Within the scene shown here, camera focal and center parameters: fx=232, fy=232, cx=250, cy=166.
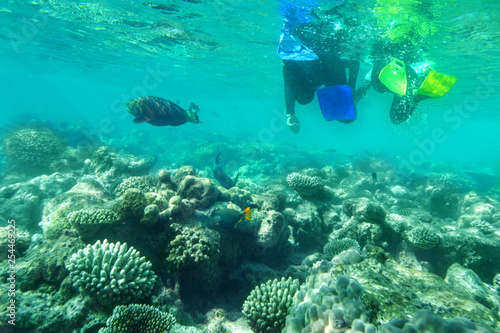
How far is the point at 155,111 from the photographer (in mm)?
4730

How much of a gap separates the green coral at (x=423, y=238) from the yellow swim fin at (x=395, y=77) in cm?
384

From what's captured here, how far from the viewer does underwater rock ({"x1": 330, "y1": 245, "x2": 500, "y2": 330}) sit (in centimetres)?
242

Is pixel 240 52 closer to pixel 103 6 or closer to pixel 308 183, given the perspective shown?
pixel 103 6

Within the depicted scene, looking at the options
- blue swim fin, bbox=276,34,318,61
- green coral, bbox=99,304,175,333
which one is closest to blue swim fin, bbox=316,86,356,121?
blue swim fin, bbox=276,34,318,61

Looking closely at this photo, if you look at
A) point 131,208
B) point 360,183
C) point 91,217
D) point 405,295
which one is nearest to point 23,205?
point 91,217

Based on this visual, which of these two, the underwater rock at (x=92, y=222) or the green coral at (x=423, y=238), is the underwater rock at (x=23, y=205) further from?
the green coral at (x=423, y=238)

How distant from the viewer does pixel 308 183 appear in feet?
23.9

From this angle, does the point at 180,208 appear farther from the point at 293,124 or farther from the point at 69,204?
the point at 293,124

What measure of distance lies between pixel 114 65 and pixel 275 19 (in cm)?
2850

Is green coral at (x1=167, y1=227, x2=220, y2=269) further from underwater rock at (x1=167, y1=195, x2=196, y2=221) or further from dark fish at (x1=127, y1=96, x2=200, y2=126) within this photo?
dark fish at (x1=127, y1=96, x2=200, y2=126)

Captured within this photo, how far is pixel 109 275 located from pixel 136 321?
0.74m

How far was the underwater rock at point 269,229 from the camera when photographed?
5.05m

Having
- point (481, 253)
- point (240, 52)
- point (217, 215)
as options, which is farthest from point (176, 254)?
point (240, 52)

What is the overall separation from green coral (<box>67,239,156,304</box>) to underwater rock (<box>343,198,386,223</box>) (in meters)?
5.35
